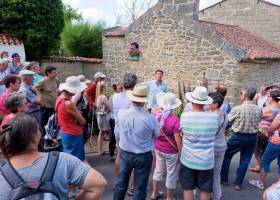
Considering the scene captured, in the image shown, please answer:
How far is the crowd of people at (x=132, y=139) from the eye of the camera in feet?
6.66

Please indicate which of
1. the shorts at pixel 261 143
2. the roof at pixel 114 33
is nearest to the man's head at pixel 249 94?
the shorts at pixel 261 143

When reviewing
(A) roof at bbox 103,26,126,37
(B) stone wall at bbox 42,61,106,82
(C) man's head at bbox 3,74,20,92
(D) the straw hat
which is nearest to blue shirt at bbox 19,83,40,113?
(C) man's head at bbox 3,74,20,92

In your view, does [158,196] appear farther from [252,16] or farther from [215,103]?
[252,16]

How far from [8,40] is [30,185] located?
36.3ft

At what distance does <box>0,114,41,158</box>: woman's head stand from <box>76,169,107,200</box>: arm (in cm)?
42

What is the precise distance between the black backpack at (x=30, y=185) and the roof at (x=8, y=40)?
10591mm

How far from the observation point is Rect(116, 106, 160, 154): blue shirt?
388 cm

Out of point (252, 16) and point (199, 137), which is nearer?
point (199, 137)

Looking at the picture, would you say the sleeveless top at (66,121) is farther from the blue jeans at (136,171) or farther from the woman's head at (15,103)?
the blue jeans at (136,171)

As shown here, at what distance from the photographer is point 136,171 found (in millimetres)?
4039

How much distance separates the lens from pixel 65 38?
19.2 m

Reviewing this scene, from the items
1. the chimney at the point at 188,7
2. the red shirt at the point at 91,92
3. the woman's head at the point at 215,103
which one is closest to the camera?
the woman's head at the point at 215,103

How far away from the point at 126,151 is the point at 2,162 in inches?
82.7

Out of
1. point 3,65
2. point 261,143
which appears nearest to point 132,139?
point 261,143
